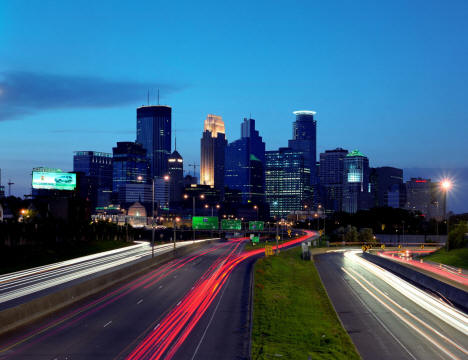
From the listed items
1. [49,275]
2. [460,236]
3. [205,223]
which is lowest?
[49,275]

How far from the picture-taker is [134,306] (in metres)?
39.9

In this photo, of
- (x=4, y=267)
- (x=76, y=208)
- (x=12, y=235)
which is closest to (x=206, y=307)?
(x=4, y=267)

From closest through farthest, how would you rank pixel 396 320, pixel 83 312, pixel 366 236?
1. pixel 396 320
2. pixel 83 312
3. pixel 366 236

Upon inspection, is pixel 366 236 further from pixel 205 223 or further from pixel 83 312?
pixel 83 312

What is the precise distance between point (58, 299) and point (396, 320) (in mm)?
23059

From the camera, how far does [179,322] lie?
34188mm

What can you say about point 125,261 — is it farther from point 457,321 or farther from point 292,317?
point 457,321

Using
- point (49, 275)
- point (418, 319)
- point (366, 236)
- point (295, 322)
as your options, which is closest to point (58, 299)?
point (295, 322)

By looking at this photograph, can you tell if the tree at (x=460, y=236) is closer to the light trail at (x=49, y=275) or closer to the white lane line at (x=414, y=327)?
the white lane line at (x=414, y=327)

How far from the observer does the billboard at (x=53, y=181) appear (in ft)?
404

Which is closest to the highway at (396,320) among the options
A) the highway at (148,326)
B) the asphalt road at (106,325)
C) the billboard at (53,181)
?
the highway at (148,326)

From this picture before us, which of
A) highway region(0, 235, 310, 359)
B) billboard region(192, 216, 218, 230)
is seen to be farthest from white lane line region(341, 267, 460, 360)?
billboard region(192, 216, 218, 230)

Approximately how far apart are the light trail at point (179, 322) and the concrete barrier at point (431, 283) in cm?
1919

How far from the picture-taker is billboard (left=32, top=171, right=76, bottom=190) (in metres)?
123
